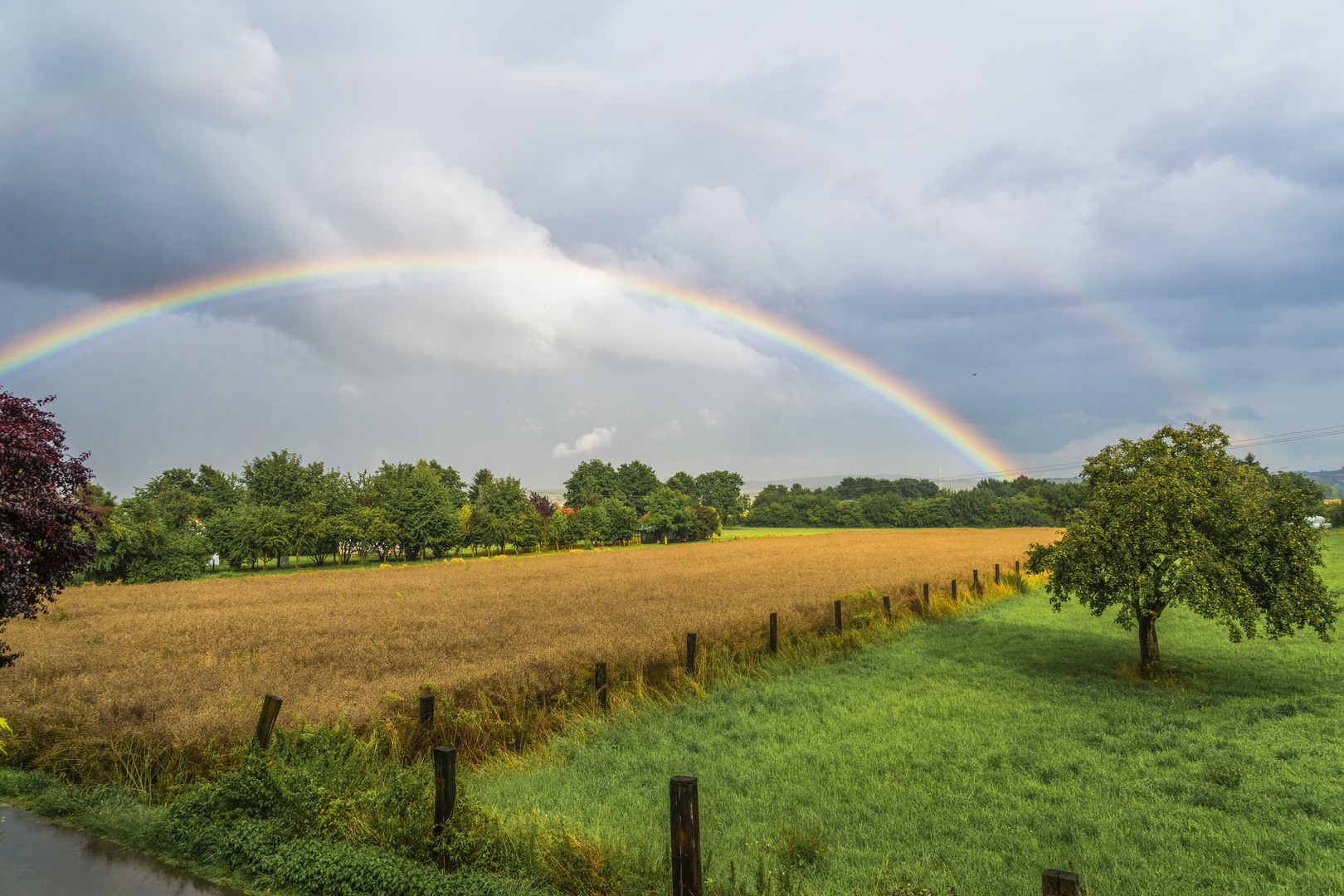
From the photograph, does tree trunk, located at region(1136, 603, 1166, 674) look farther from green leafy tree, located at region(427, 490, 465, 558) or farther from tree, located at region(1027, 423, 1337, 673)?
green leafy tree, located at region(427, 490, 465, 558)

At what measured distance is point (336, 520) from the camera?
207 ft

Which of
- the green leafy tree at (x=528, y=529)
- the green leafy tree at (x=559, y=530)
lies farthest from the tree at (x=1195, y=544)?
the green leafy tree at (x=559, y=530)

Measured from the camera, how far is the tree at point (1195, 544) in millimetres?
10773

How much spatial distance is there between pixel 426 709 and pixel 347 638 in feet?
27.0

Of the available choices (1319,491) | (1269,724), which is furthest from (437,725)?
(1319,491)

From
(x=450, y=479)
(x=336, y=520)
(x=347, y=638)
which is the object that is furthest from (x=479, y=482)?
(x=347, y=638)

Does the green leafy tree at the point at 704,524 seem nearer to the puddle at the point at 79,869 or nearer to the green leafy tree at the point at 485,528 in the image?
the green leafy tree at the point at 485,528

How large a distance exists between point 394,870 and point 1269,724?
11.8 meters

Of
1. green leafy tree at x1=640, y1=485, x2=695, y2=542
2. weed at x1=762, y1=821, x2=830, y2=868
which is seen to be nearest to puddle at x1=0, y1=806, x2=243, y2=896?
weed at x1=762, y1=821, x2=830, y2=868

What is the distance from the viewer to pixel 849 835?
6301 millimetres

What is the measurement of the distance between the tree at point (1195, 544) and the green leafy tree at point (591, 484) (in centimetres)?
11053

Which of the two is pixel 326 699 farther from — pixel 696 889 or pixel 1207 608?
pixel 1207 608

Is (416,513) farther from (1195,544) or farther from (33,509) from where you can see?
(1195,544)

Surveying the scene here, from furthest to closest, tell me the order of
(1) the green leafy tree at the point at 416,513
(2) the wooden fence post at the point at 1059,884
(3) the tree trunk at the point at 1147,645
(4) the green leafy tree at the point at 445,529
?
(4) the green leafy tree at the point at 445,529
(1) the green leafy tree at the point at 416,513
(3) the tree trunk at the point at 1147,645
(2) the wooden fence post at the point at 1059,884
